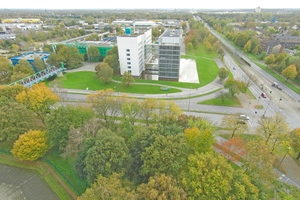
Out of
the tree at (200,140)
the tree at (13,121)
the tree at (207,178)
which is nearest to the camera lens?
the tree at (207,178)

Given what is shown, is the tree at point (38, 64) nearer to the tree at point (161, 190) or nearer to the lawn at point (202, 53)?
the tree at point (161, 190)

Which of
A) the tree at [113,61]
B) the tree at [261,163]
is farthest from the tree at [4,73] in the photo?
the tree at [261,163]

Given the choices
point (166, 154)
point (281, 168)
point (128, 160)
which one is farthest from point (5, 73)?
point (281, 168)

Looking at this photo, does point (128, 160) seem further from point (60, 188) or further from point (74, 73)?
point (74, 73)

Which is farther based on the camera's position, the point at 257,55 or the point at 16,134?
the point at 257,55

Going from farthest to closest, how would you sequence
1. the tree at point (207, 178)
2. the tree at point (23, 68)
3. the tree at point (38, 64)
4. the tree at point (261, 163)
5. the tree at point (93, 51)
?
the tree at point (93, 51) < the tree at point (38, 64) < the tree at point (23, 68) < the tree at point (261, 163) < the tree at point (207, 178)

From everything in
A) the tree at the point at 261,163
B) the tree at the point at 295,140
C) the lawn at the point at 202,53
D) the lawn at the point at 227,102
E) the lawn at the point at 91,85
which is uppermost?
the tree at the point at 261,163

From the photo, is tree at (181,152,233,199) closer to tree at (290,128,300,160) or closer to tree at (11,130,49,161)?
tree at (290,128,300,160)

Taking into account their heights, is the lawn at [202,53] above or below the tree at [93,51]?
below
